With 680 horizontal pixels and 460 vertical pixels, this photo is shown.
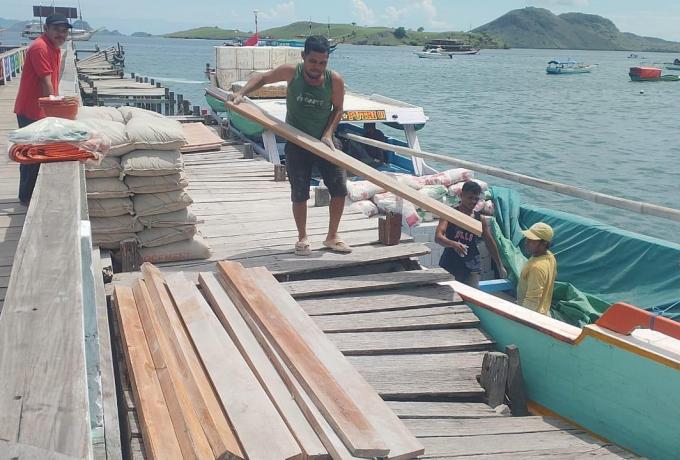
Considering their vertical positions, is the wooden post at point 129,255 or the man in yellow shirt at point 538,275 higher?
the wooden post at point 129,255

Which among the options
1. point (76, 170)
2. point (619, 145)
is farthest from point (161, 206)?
point (619, 145)

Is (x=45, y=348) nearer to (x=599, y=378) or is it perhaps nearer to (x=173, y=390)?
(x=173, y=390)

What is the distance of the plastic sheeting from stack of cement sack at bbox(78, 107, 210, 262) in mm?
3875

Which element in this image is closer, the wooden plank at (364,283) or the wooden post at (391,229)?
the wooden plank at (364,283)

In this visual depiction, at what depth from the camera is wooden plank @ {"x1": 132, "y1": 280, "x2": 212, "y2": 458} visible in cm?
308

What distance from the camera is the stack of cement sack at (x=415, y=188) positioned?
329 inches

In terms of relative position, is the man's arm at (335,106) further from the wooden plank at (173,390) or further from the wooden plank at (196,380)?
the wooden plank at (173,390)

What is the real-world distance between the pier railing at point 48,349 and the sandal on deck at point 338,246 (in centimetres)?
373

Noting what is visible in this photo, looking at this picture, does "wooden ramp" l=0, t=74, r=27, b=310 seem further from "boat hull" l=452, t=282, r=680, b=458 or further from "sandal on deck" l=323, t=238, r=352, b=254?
"boat hull" l=452, t=282, r=680, b=458

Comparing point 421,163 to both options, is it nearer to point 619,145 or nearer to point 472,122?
point 619,145

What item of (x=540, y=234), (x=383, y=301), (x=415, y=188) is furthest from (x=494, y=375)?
(x=415, y=188)

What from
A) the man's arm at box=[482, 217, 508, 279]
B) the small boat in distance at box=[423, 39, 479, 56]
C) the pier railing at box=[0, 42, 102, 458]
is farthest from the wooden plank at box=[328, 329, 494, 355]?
the small boat in distance at box=[423, 39, 479, 56]

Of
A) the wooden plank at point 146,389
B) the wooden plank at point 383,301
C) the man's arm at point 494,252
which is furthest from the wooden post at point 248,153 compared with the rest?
the wooden plank at point 146,389

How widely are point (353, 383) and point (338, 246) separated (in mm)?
2539
